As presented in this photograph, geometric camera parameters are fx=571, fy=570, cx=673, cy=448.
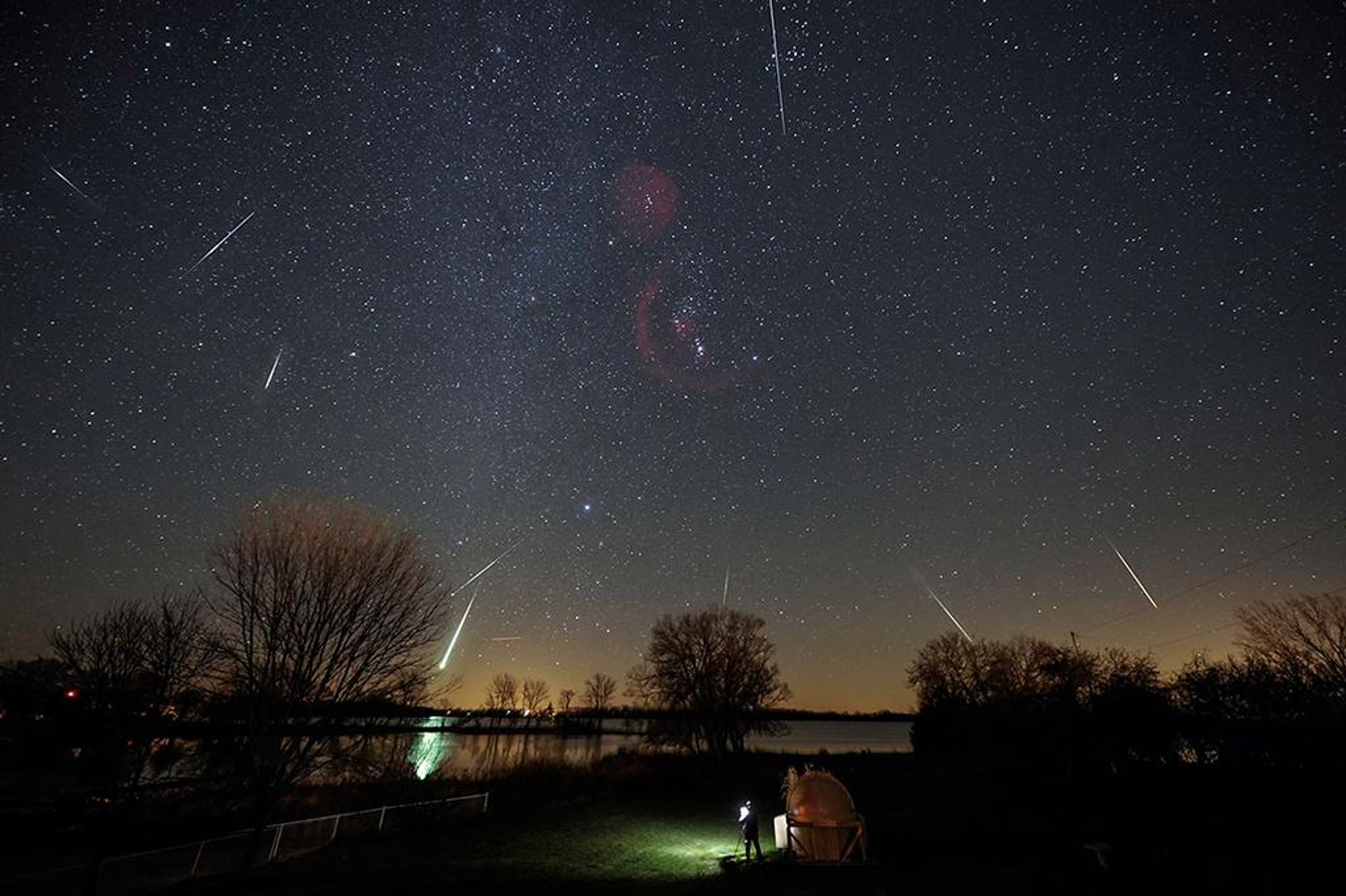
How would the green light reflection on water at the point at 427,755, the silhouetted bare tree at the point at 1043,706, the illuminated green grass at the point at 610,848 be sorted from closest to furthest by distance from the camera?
the illuminated green grass at the point at 610,848
the silhouetted bare tree at the point at 1043,706
the green light reflection on water at the point at 427,755

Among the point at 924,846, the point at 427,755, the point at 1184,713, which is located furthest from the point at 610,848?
the point at 427,755

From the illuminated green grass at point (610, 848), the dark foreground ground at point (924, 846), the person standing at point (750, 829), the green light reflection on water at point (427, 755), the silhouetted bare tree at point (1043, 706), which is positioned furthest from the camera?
the green light reflection on water at point (427, 755)

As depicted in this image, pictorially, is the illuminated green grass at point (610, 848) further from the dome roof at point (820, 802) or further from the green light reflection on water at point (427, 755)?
the green light reflection on water at point (427, 755)

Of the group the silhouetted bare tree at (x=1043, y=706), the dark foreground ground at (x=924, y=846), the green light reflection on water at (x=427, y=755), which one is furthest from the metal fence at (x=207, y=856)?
the silhouetted bare tree at (x=1043, y=706)

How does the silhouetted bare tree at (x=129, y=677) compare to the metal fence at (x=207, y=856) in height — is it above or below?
above

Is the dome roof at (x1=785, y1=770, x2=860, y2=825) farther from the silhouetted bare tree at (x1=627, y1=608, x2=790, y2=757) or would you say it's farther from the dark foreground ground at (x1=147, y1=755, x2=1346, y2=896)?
the silhouetted bare tree at (x1=627, y1=608, x2=790, y2=757)

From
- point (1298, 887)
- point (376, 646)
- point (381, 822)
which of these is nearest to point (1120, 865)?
point (1298, 887)

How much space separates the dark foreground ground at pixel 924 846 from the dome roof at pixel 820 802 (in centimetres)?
145

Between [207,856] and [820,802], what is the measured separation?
2009 centimetres

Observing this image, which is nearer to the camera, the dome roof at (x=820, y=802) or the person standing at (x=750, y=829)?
the person standing at (x=750, y=829)

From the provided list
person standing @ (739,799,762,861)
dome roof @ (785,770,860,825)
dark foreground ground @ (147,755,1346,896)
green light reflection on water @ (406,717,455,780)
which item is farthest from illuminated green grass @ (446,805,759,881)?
green light reflection on water @ (406,717,455,780)

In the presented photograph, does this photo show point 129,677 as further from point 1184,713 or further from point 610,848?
point 1184,713

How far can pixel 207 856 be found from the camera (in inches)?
735

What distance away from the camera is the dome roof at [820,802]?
18.2 metres
